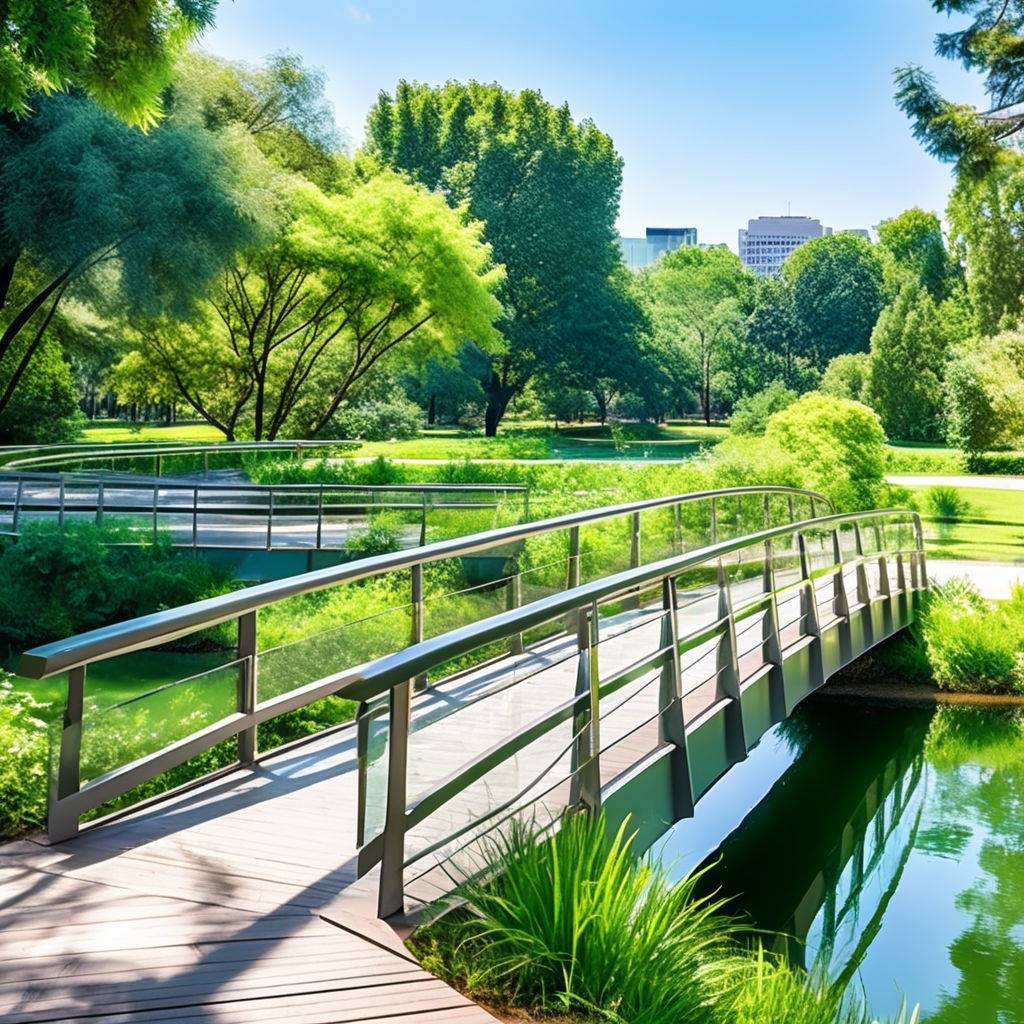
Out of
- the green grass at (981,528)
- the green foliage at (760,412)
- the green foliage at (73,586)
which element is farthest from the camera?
the green foliage at (760,412)

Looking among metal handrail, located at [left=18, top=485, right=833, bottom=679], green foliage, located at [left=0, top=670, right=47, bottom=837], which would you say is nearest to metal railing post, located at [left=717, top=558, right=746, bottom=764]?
metal handrail, located at [left=18, top=485, right=833, bottom=679]

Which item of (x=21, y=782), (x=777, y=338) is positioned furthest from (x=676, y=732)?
(x=777, y=338)

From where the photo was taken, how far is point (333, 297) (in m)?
36.5

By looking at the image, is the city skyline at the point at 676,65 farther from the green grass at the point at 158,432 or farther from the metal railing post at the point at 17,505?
the metal railing post at the point at 17,505

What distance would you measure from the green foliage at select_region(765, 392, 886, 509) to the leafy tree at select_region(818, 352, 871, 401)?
24072 millimetres

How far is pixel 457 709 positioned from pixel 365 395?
43366 mm

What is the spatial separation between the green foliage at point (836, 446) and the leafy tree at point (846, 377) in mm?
24072

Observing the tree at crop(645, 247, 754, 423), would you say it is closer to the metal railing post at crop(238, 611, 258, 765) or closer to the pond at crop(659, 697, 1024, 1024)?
the pond at crop(659, 697, 1024, 1024)

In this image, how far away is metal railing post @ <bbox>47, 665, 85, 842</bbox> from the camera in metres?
4.61

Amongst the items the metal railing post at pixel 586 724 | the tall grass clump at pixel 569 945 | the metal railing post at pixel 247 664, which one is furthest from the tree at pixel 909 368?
the tall grass clump at pixel 569 945

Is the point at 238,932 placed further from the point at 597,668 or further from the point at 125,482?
the point at 125,482

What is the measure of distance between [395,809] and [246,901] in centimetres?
64

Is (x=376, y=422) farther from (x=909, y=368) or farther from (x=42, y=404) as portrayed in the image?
(x=909, y=368)

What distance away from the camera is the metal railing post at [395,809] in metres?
3.82
